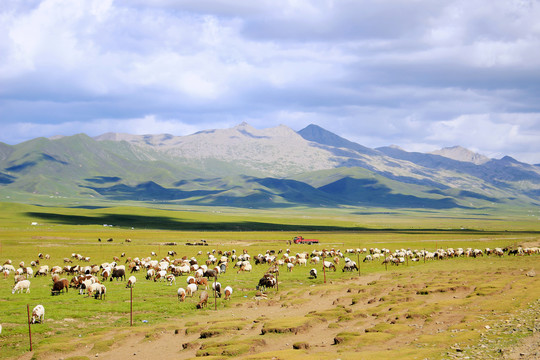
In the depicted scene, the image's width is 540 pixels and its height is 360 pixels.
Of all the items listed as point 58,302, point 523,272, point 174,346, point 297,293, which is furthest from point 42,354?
point 523,272

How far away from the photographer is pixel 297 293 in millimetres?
37531

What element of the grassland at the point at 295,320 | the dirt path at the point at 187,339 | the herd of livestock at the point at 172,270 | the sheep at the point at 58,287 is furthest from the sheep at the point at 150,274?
the dirt path at the point at 187,339

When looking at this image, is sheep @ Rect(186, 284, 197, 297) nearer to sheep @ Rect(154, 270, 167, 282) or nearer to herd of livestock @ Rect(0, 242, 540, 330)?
herd of livestock @ Rect(0, 242, 540, 330)

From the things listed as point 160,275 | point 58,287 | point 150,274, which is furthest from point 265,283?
A: point 58,287

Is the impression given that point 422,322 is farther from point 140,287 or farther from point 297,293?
point 140,287

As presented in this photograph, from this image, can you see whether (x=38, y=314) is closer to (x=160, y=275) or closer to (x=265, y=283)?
(x=160, y=275)

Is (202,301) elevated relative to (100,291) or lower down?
lower down

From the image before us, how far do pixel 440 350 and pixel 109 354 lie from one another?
1508 centimetres

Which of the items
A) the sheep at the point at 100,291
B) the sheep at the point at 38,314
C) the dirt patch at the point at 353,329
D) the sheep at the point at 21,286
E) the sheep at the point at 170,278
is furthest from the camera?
the sheep at the point at 170,278

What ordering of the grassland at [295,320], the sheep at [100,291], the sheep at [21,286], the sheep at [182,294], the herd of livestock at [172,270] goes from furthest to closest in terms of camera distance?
the herd of livestock at [172,270] < the sheep at [21,286] < the sheep at [182,294] < the sheep at [100,291] < the grassland at [295,320]

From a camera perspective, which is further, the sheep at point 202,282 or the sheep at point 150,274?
the sheep at point 150,274

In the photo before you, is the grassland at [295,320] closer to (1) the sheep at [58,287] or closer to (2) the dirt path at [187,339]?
(2) the dirt path at [187,339]

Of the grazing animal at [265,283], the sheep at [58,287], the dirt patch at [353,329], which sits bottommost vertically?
the grazing animal at [265,283]

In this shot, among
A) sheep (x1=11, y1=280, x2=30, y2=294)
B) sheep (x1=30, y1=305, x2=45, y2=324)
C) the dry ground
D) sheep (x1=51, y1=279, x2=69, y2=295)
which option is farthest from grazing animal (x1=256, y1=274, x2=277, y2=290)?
sheep (x1=11, y1=280, x2=30, y2=294)
